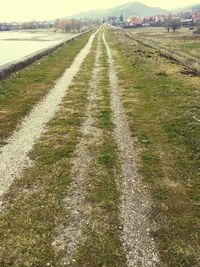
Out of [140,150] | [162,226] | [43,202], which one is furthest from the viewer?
[140,150]

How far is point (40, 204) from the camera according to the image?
11.6 metres

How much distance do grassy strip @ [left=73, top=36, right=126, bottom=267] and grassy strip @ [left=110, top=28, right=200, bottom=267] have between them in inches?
46.0

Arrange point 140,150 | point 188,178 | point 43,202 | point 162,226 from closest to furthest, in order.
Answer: point 162,226 < point 43,202 < point 188,178 < point 140,150

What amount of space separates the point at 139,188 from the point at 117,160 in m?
2.48

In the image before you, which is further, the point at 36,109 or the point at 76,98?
the point at 76,98

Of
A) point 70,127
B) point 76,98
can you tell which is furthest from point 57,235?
point 76,98

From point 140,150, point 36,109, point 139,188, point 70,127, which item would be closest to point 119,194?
point 139,188

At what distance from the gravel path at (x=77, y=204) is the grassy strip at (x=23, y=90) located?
3954 millimetres

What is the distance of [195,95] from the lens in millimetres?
26203

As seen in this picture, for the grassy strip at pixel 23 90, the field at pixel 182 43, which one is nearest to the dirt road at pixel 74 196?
the grassy strip at pixel 23 90

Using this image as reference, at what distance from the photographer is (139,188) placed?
41.5 feet

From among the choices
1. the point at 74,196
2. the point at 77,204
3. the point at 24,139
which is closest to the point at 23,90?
the point at 24,139

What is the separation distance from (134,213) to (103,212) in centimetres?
94

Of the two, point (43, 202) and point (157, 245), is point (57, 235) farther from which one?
point (157, 245)
